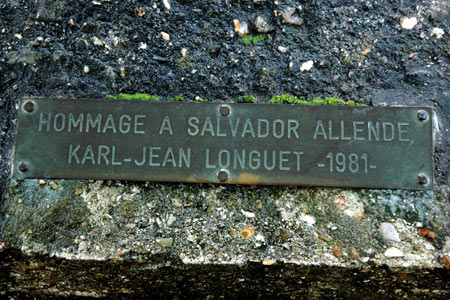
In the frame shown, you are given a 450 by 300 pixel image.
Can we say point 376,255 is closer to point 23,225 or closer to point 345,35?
point 345,35

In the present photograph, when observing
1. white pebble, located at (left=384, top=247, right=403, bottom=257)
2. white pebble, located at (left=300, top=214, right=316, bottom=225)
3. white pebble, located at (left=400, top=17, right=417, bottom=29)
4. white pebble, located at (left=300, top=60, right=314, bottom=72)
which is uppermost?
white pebble, located at (left=400, top=17, right=417, bottom=29)

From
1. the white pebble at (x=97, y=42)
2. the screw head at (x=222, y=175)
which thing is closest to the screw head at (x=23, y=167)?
the white pebble at (x=97, y=42)

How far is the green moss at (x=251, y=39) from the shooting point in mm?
1418

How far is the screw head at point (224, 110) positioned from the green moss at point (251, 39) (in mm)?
256

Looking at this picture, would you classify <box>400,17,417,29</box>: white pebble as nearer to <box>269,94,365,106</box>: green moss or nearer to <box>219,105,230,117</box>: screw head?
<box>269,94,365,106</box>: green moss

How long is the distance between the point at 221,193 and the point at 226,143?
0.17 metres

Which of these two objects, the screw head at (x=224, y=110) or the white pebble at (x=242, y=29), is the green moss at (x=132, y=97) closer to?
the screw head at (x=224, y=110)

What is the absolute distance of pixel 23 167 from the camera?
52.1 inches

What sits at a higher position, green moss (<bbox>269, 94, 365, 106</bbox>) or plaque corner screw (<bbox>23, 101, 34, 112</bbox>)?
green moss (<bbox>269, 94, 365, 106</bbox>)

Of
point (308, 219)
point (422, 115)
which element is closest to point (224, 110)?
point (308, 219)

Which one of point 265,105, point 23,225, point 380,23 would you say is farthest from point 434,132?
point 23,225

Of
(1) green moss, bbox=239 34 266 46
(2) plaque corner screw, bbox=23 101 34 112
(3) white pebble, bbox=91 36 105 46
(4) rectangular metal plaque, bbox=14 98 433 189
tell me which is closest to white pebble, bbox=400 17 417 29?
(4) rectangular metal plaque, bbox=14 98 433 189

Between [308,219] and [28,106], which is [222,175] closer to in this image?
[308,219]

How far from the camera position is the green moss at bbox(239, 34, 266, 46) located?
4.65 feet
